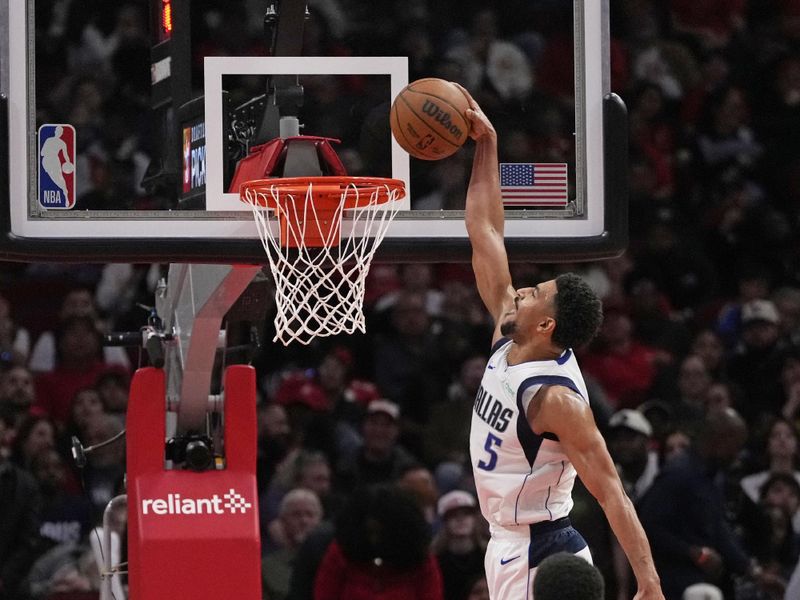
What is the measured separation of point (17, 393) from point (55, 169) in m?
3.46

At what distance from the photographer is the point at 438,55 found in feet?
19.4

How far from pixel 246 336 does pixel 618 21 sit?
289 centimetres

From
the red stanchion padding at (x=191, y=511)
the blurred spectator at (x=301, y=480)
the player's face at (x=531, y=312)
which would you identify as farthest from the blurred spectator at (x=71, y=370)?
the player's face at (x=531, y=312)

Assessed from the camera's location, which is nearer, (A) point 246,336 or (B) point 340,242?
(B) point 340,242

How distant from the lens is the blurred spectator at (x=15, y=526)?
820 centimetres

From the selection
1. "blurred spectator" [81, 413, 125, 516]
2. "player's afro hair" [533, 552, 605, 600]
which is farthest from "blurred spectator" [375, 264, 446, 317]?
"player's afro hair" [533, 552, 605, 600]

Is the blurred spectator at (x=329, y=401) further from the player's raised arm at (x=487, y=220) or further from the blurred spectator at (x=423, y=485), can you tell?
the player's raised arm at (x=487, y=220)

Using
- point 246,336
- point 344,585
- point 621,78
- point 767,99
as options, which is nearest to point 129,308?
point 246,336

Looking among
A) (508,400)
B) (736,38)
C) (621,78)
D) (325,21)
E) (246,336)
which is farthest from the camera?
(736,38)

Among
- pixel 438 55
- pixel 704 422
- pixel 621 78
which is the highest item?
pixel 621 78

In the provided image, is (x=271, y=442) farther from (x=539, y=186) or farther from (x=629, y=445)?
(x=539, y=186)

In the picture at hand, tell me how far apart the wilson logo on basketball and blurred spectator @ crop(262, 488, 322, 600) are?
362cm

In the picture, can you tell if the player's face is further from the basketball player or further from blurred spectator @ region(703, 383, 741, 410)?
blurred spectator @ region(703, 383, 741, 410)

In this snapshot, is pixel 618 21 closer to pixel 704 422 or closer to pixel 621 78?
pixel 621 78
